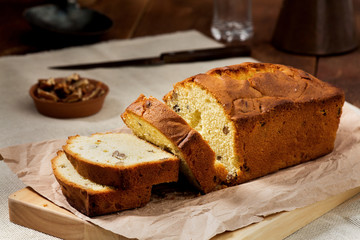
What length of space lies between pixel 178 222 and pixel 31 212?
588mm

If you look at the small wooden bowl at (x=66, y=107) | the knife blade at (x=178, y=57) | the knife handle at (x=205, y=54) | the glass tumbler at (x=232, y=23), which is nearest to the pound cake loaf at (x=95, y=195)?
the small wooden bowl at (x=66, y=107)

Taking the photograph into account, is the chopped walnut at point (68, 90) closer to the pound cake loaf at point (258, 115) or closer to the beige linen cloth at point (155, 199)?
the beige linen cloth at point (155, 199)

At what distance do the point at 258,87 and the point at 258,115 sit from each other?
20cm

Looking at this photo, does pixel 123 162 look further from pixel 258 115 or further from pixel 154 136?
pixel 258 115

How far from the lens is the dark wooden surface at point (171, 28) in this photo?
4.07 meters

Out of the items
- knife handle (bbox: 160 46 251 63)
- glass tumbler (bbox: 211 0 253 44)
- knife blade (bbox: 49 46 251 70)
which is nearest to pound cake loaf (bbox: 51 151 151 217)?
knife blade (bbox: 49 46 251 70)

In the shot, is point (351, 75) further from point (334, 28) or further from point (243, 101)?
point (243, 101)

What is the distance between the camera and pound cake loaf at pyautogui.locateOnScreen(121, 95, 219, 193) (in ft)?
7.30

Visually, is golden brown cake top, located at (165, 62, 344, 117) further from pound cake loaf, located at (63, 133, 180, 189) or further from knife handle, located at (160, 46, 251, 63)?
knife handle, located at (160, 46, 251, 63)

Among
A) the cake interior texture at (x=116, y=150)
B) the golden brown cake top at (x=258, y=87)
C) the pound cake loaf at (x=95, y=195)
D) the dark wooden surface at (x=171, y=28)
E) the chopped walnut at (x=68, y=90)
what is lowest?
the dark wooden surface at (x=171, y=28)

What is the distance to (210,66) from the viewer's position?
162 inches

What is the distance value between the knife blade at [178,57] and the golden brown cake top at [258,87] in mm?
1467

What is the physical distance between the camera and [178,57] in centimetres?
412

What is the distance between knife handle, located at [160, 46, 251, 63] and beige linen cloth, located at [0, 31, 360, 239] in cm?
10
